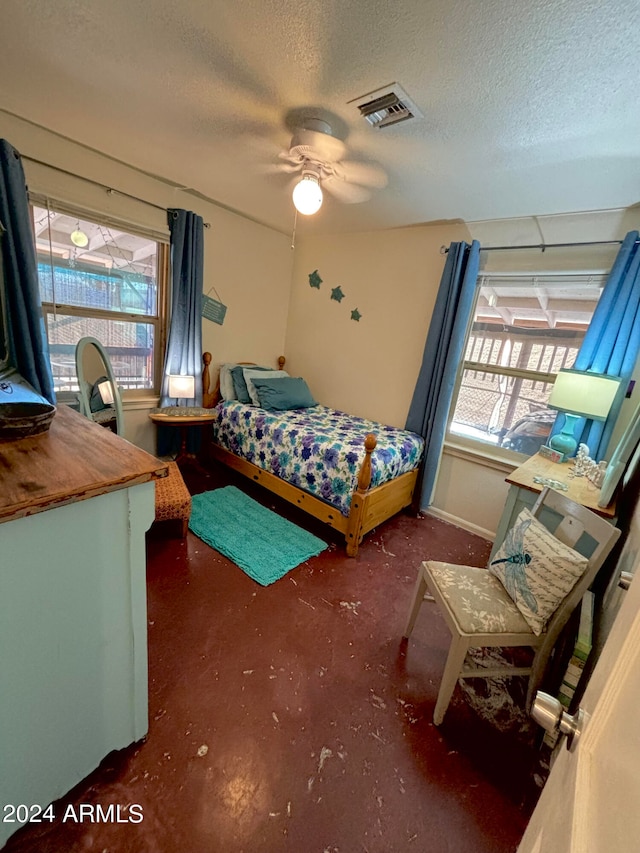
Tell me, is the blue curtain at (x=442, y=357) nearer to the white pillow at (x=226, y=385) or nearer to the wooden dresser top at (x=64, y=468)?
the white pillow at (x=226, y=385)

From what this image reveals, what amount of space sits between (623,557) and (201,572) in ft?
6.53

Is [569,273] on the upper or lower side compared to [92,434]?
upper

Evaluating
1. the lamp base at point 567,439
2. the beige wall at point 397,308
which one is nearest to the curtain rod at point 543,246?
the beige wall at point 397,308

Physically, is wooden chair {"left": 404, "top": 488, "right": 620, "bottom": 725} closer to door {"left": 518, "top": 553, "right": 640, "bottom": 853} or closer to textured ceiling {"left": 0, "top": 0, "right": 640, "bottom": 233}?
door {"left": 518, "top": 553, "right": 640, "bottom": 853}

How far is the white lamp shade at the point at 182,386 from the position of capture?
291 centimetres

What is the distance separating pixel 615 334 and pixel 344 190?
6.21ft

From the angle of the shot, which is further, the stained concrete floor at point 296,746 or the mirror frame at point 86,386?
the mirror frame at point 86,386

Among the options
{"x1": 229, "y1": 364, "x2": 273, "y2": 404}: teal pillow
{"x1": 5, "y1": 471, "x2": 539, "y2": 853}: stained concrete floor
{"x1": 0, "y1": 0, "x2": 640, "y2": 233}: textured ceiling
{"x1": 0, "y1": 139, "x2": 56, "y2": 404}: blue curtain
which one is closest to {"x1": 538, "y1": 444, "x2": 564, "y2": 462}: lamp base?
{"x1": 5, "y1": 471, "x2": 539, "y2": 853}: stained concrete floor

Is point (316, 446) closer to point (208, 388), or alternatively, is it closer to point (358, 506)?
point (358, 506)

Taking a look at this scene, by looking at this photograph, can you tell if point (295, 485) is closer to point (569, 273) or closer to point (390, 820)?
point (390, 820)

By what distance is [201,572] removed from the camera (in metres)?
1.94

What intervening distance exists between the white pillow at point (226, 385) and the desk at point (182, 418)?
0.82ft

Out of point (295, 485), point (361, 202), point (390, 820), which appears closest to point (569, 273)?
point (361, 202)

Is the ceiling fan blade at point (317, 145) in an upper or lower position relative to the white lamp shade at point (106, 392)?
upper
